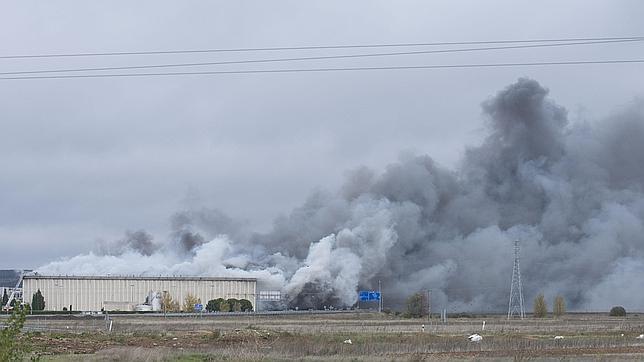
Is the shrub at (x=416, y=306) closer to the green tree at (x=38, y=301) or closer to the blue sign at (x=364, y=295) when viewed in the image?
the blue sign at (x=364, y=295)

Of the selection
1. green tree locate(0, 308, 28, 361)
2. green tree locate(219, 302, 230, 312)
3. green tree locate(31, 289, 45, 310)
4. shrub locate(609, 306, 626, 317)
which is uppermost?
green tree locate(0, 308, 28, 361)

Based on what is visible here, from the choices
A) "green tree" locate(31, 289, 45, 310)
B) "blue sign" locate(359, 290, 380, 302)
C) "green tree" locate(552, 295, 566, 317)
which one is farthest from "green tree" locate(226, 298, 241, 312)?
"green tree" locate(552, 295, 566, 317)

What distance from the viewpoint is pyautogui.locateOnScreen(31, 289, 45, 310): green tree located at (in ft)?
442

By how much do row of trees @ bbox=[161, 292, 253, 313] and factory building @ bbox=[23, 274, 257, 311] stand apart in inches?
48.8

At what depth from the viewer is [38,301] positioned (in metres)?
136

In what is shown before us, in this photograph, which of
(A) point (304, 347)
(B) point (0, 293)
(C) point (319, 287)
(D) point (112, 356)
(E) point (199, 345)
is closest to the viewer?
(D) point (112, 356)

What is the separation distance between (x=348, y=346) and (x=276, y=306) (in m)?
95.7

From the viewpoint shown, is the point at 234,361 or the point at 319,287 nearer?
the point at 234,361

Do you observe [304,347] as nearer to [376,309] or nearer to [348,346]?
[348,346]

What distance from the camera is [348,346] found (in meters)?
46.5

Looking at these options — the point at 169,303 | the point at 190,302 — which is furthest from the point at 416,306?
the point at 169,303

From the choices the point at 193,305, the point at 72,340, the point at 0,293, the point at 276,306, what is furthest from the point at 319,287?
the point at 72,340

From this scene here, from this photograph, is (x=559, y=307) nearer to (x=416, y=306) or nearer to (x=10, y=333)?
(x=416, y=306)

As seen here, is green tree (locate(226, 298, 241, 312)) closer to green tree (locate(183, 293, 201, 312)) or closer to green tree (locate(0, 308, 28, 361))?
green tree (locate(183, 293, 201, 312))
